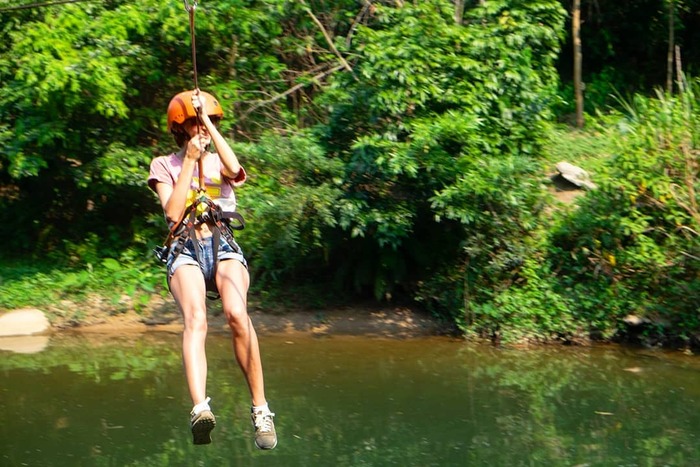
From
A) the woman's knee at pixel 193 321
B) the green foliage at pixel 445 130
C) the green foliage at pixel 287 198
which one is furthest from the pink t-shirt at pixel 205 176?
the green foliage at pixel 287 198

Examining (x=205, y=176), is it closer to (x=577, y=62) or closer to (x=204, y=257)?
(x=204, y=257)

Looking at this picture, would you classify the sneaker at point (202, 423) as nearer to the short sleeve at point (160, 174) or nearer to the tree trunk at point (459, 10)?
the short sleeve at point (160, 174)

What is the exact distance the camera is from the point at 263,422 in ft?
14.9

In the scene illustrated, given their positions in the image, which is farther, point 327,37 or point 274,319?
point 327,37

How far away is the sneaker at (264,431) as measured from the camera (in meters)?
4.50

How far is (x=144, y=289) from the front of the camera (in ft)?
33.0

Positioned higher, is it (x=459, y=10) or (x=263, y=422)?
(x=459, y=10)

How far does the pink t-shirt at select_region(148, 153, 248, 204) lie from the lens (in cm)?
478

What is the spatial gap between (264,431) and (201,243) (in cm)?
90

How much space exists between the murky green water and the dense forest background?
0.70 metres

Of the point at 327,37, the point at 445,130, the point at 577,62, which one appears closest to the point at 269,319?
the point at 445,130

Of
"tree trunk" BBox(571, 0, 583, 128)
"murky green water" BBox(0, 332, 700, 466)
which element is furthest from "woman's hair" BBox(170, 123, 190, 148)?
"tree trunk" BBox(571, 0, 583, 128)

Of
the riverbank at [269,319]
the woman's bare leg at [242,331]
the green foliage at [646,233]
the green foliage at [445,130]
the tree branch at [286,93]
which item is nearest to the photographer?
the woman's bare leg at [242,331]

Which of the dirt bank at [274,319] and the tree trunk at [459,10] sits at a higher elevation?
the tree trunk at [459,10]
